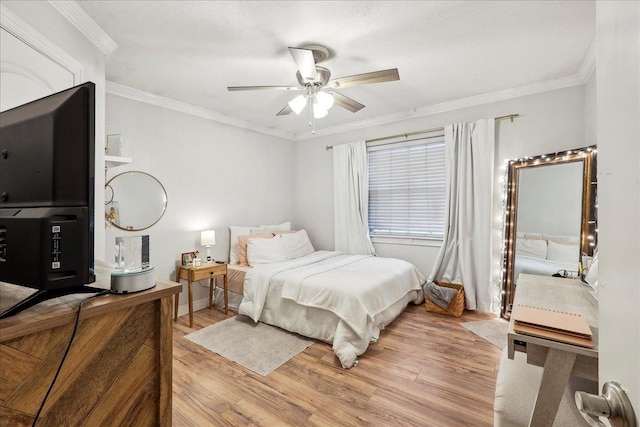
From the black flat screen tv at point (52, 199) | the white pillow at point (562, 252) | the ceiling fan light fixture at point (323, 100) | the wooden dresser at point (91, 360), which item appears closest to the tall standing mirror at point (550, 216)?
the white pillow at point (562, 252)

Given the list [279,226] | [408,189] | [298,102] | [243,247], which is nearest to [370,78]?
[298,102]

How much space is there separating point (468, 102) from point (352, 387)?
330cm

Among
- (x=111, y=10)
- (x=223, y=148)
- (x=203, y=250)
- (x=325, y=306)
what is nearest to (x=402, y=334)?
(x=325, y=306)

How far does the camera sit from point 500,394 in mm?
1248

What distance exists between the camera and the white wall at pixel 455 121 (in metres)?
3.05

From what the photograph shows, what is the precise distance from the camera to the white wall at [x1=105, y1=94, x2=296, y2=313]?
3188 mm

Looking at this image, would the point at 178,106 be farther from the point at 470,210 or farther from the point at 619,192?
the point at 619,192

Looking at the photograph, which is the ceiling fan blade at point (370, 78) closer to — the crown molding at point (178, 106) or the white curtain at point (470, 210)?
the white curtain at point (470, 210)

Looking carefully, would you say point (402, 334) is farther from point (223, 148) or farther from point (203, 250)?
point (223, 148)

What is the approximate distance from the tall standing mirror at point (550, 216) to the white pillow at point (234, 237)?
3.21 metres

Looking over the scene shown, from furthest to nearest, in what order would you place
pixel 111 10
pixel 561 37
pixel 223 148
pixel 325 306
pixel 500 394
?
pixel 223 148 → pixel 325 306 → pixel 561 37 → pixel 111 10 → pixel 500 394

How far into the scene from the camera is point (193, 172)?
373cm

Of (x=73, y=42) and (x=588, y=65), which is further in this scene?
(x=588, y=65)

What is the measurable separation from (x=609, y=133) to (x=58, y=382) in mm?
1246
